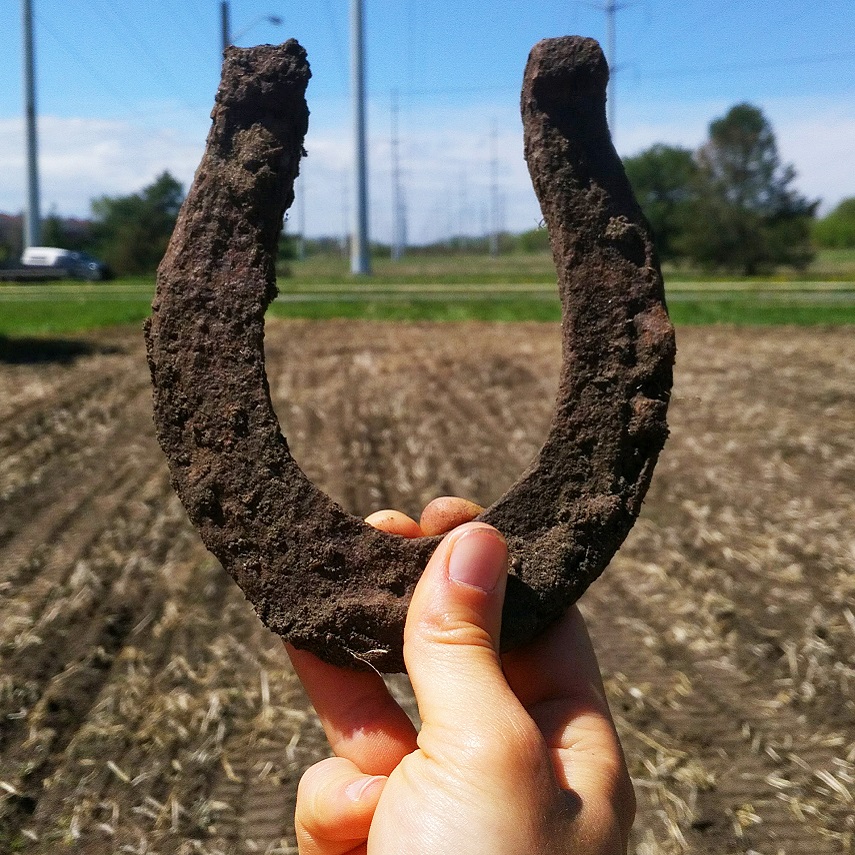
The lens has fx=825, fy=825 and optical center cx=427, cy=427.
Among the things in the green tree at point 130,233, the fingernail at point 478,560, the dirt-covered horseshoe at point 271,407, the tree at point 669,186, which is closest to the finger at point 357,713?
the dirt-covered horseshoe at point 271,407

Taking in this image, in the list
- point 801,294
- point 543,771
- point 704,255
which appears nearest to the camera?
point 543,771

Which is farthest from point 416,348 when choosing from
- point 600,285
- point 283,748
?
point 600,285

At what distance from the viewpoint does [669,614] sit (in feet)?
17.3

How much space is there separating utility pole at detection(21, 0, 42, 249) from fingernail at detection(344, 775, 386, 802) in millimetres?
25575

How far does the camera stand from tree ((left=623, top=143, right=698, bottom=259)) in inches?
1335

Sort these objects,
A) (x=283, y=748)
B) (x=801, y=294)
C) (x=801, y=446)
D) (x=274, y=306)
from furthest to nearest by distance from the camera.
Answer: (x=801, y=294) → (x=274, y=306) → (x=801, y=446) → (x=283, y=748)

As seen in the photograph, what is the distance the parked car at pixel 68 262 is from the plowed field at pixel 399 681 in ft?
51.0

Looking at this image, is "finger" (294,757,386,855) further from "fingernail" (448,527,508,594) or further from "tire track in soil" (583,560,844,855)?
"tire track in soil" (583,560,844,855)

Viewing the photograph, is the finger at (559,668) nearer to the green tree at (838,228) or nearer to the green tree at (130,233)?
the green tree at (130,233)

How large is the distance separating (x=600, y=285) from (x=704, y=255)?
114 feet

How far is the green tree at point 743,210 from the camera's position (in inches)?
1318

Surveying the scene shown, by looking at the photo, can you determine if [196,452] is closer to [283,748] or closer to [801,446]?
[283,748]

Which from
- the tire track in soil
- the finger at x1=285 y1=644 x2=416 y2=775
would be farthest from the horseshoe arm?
the tire track in soil

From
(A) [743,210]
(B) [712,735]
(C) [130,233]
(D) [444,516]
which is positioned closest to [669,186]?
(A) [743,210]
